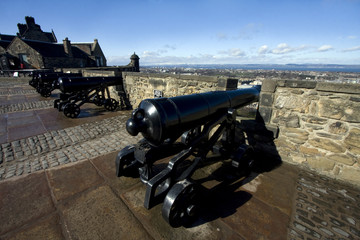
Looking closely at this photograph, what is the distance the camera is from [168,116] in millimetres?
1922

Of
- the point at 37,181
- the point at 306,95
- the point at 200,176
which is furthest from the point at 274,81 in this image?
the point at 37,181

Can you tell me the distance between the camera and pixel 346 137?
302 centimetres

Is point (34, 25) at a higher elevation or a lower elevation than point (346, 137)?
higher

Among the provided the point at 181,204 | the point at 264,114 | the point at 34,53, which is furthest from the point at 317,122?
the point at 34,53

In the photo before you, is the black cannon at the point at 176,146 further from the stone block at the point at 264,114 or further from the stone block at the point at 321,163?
the stone block at the point at 321,163

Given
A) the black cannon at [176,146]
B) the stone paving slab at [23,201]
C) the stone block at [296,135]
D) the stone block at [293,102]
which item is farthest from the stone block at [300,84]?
the stone paving slab at [23,201]

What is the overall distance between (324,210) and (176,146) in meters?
2.21

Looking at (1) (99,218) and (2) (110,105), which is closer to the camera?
(1) (99,218)

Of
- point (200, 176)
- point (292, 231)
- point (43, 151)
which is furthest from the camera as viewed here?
point (43, 151)

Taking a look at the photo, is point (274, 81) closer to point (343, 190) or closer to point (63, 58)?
point (343, 190)

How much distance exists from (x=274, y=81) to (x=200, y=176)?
8.03ft

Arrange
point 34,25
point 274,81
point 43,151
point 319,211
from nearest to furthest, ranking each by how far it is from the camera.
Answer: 1. point 319,211
2. point 274,81
3. point 43,151
4. point 34,25

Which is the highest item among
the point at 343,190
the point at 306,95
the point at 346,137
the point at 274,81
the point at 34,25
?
the point at 34,25

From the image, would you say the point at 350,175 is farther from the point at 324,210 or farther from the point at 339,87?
the point at 339,87
